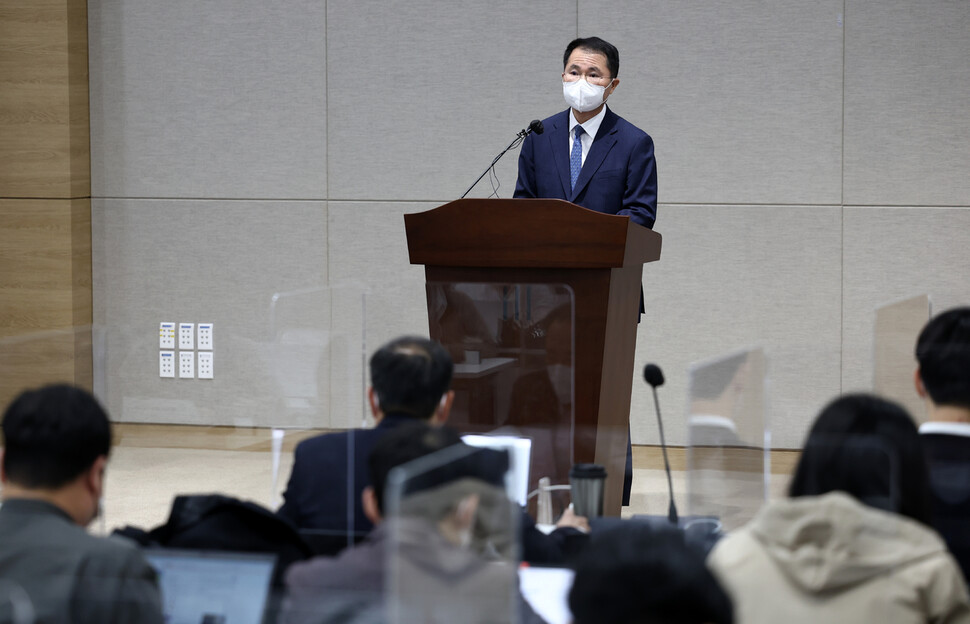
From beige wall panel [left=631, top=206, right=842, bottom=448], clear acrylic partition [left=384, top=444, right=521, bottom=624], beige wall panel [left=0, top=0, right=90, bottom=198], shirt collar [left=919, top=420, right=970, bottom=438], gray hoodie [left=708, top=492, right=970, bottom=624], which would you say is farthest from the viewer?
beige wall panel [left=0, top=0, right=90, bottom=198]

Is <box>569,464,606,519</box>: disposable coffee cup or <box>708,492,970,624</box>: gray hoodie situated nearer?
<box>708,492,970,624</box>: gray hoodie

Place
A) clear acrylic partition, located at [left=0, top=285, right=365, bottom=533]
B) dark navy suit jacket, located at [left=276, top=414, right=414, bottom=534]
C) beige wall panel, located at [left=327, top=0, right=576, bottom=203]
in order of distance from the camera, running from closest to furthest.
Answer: dark navy suit jacket, located at [left=276, top=414, right=414, bottom=534], clear acrylic partition, located at [left=0, top=285, right=365, bottom=533], beige wall panel, located at [left=327, top=0, right=576, bottom=203]

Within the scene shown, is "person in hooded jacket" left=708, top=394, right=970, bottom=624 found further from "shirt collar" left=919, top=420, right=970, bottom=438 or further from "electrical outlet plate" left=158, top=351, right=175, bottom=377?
"electrical outlet plate" left=158, top=351, right=175, bottom=377

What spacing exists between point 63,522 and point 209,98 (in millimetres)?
4263

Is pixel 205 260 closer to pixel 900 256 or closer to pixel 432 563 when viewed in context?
pixel 900 256

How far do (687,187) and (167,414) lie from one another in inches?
123

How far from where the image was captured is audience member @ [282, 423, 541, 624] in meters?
1.29

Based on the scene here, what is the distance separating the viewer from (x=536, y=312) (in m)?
2.78

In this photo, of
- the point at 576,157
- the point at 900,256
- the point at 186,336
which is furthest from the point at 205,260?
the point at 900,256

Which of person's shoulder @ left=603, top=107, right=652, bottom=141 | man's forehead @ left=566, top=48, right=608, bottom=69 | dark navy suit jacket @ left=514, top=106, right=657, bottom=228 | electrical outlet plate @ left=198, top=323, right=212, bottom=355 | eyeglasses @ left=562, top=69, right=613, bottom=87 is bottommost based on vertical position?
electrical outlet plate @ left=198, top=323, right=212, bottom=355

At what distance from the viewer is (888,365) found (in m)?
2.44

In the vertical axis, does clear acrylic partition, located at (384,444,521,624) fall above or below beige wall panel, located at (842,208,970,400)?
below

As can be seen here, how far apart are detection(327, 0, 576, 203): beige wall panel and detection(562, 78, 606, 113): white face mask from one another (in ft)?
5.54

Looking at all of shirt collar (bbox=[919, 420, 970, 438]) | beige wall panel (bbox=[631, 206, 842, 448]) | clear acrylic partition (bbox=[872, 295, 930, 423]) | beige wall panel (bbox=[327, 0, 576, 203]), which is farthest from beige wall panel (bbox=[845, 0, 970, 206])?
shirt collar (bbox=[919, 420, 970, 438])
